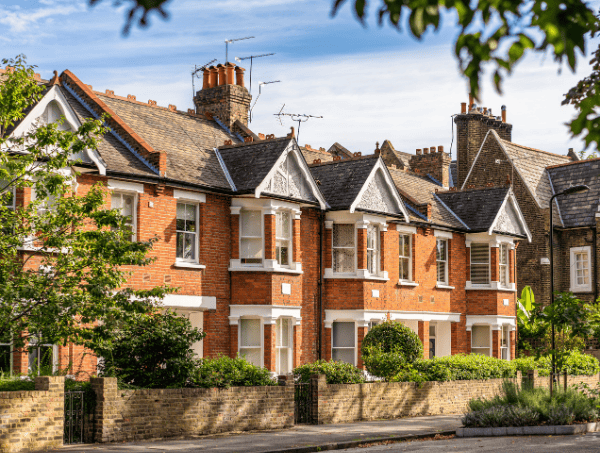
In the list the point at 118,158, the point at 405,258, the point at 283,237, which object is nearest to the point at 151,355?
the point at 118,158

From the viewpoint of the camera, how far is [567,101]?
15250 mm

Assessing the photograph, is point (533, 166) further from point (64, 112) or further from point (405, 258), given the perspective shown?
point (64, 112)

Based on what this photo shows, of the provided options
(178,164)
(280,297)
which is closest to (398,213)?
(280,297)

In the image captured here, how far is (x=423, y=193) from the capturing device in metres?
35.8

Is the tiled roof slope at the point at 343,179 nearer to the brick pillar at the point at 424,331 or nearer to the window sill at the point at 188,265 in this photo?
the window sill at the point at 188,265

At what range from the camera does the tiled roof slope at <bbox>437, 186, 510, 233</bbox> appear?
34.0 meters

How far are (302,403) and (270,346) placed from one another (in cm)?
350

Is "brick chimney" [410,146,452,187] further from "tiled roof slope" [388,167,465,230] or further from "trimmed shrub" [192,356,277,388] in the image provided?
"trimmed shrub" [192,356,277,388]

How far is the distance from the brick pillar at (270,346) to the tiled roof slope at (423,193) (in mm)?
9217

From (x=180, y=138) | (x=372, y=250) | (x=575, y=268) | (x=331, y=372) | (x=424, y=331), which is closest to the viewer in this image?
(x=331, y=372)

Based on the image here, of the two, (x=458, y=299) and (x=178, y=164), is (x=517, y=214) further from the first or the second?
(x=178, y=164)

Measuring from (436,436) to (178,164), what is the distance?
35.8 feet

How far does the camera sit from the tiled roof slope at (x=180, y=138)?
2466cm

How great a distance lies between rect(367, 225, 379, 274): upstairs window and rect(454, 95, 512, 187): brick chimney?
16.5 m
